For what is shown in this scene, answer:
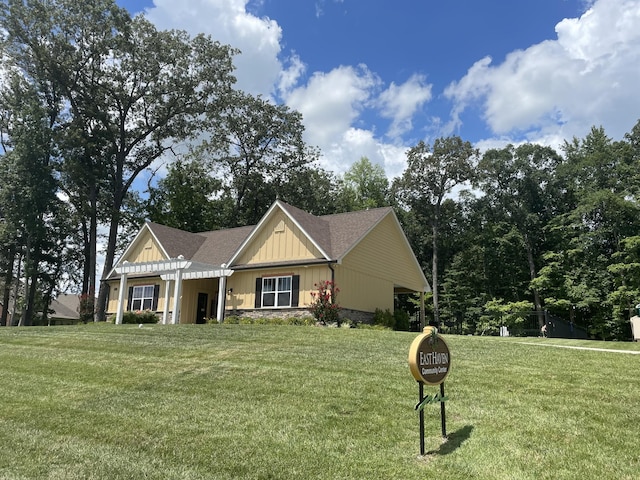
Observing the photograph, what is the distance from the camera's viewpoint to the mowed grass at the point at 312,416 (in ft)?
18.6

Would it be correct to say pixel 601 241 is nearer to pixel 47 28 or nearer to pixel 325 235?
pixel 325 235

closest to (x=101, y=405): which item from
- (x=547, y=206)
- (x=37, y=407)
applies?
(x=37, y=407)

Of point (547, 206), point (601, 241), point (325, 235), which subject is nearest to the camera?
point (325, 235)

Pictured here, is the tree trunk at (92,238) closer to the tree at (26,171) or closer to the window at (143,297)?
the tree at (26,171)

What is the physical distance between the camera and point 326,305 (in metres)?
20.9

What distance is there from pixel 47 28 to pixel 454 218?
3401cm

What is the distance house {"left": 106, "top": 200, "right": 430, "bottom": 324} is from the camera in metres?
22.6

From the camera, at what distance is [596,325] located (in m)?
33.8

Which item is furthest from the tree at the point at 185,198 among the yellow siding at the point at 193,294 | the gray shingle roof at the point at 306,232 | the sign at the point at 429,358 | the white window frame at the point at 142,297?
the sign at the point at 429,358

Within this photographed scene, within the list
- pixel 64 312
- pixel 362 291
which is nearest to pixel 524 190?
pixel 362 291

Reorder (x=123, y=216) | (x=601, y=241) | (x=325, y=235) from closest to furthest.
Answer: (x=325, y=235) < (x=601, y=241) < (x=123, y=216)

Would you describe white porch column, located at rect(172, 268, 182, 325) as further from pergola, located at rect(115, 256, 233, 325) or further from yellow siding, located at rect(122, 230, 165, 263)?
yellow siding, located at rect(122, 230, 165, 263)

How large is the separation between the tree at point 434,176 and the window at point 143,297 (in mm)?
23522

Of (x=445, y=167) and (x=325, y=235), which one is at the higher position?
(x=445, y=167)
